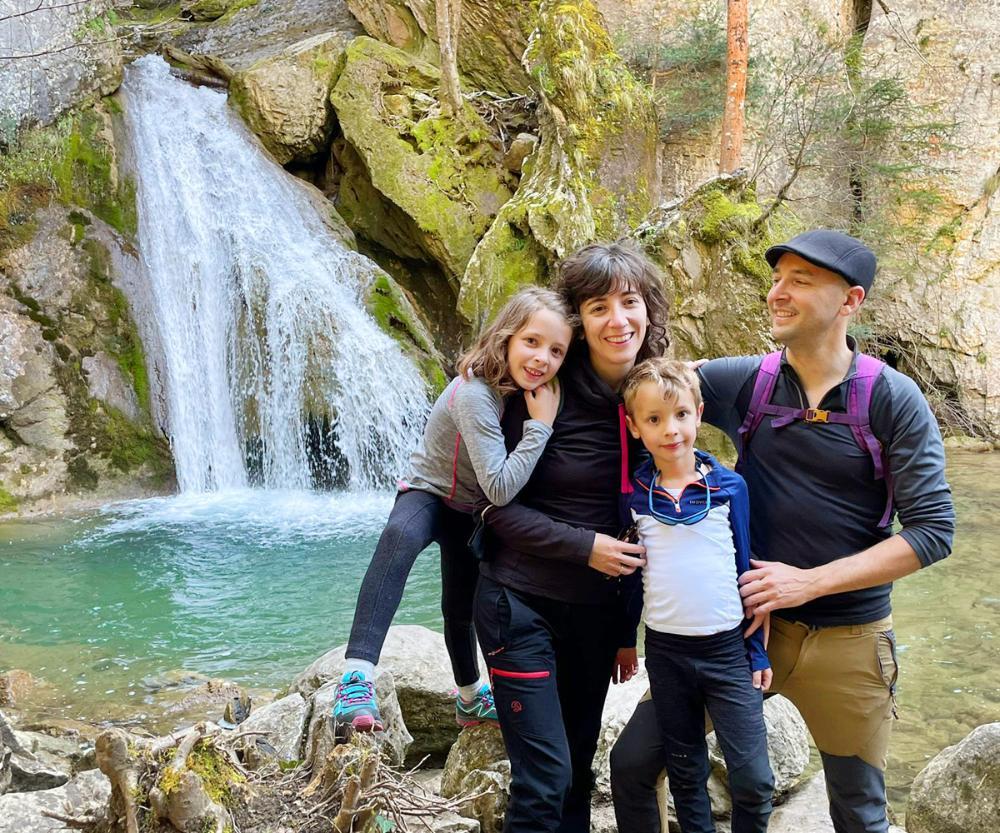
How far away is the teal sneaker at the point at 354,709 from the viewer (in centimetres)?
225

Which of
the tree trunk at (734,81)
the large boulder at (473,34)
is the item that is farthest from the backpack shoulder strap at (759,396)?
the large boulder at (473,34)

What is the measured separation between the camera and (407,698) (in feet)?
12.3

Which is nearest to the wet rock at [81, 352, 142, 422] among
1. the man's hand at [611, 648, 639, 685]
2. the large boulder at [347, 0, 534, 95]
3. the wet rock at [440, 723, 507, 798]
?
the large boulder at [347, 0, 534, 95]

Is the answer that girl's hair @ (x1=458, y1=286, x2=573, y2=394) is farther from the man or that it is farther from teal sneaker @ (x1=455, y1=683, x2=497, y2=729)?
teal sneaker @ (x1=455, y1=683, x2=497, y2=729)

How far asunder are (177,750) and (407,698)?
6.42 ft

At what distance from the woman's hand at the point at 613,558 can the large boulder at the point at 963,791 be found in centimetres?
172

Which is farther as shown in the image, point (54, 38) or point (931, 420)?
point (54, 38)

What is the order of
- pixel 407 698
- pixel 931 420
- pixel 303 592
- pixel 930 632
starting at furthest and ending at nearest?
pixel 303 592
pixel 930 632
pixel 407 698
pixel 931 420

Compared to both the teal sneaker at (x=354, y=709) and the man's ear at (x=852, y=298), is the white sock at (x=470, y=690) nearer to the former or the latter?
the teal sneaker at (x=354, y=709)

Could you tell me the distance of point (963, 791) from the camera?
3061mm

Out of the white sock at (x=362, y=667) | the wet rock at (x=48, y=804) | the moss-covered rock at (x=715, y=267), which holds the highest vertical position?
the moss-covered rock at (x=715, y=267)

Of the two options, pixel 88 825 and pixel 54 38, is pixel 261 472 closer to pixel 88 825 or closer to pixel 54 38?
pixel 54 38

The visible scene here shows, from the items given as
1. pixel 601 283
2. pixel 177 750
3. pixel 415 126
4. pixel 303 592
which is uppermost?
pixel 415 126

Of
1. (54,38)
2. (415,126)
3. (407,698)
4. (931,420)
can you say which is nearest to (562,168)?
(415,126)
